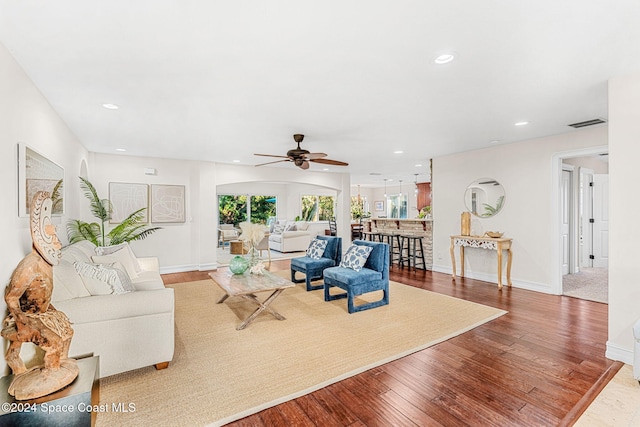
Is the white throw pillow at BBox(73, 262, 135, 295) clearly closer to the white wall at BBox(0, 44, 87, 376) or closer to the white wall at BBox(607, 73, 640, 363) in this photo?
the white wall at BBox(0, 44, 87, 376)

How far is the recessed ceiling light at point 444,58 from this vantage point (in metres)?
2.18

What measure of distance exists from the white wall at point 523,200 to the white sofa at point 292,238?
15.5 ft

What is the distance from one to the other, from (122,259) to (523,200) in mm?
5991

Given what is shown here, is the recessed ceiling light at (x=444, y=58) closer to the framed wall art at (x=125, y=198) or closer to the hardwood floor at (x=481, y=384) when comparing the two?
the hardwood floor at (x=481, y=384)

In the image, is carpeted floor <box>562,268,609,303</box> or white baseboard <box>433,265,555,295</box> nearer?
carpeted floor <box>562,268,609,303</box>

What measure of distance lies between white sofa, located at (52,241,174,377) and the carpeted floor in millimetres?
5424

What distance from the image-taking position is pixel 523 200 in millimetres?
5047

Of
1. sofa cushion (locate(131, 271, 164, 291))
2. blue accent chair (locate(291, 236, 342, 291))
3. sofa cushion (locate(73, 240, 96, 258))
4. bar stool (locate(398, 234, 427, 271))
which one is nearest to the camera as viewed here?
sofa cushion (locate(131, 271, 164, 291))

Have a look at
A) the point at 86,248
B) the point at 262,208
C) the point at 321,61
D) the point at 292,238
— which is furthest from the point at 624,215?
the point at 262,208

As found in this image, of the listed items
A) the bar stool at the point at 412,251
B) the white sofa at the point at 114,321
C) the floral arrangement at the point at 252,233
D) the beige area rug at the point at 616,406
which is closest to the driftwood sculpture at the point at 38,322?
the white sofa at the point at 114,321

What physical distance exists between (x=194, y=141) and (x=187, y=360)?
334 cm

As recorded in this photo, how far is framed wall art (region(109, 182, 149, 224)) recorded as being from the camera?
593cm

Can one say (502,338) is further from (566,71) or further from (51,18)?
(51,18)

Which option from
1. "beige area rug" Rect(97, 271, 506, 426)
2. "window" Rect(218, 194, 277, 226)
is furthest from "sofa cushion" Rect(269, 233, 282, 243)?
"beige area rug" Rect(97, 271, 506, 426)
